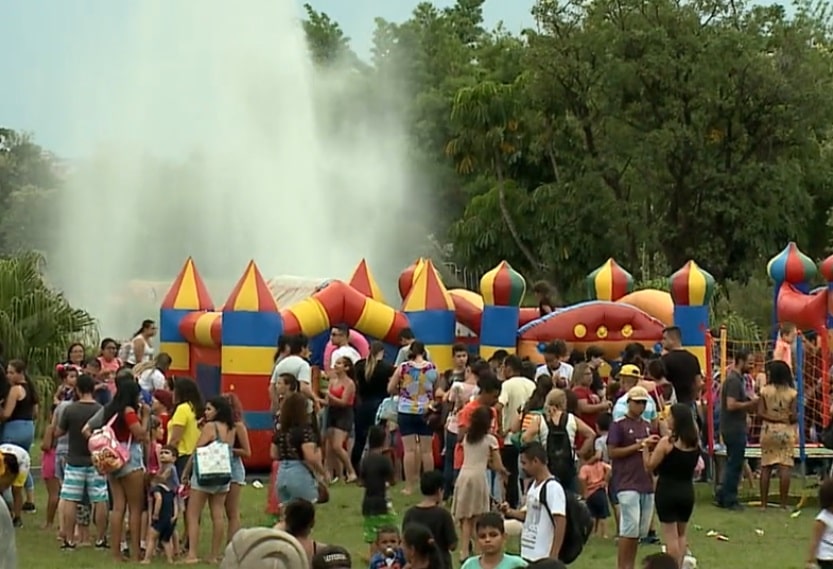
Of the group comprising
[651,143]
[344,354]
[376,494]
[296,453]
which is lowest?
[376,494]

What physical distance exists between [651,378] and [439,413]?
2.08m

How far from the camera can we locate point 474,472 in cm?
1041

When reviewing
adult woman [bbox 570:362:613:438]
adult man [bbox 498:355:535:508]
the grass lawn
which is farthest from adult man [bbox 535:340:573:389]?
the grass lawn

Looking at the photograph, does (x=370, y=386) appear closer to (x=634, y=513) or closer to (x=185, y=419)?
(x=185, y=419)

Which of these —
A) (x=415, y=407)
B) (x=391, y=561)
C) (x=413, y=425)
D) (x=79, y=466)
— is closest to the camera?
(x=391, y=561)

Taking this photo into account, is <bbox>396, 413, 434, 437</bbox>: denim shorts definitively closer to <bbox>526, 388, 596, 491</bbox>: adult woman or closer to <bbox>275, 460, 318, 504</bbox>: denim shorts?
<bbox>526, 388, 596, 491</bbox>: adult woman

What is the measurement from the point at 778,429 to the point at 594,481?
2.67m

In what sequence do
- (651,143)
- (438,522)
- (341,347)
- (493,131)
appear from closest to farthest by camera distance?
(438,522)
(341,347)
(651,143)
(493,131)

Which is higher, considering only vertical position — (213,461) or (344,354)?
(344,354)

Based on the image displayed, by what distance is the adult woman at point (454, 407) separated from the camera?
1237 centimetres

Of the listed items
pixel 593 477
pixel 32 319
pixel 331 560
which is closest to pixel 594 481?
pixel 593 477

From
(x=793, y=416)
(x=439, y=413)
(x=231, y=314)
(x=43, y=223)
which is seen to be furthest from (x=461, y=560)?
(x=43, y=223)

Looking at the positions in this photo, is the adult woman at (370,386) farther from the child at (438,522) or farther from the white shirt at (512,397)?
the child at (438,522)

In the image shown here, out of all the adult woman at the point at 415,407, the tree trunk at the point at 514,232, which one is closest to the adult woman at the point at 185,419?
the adult woman at the point at 415,407
